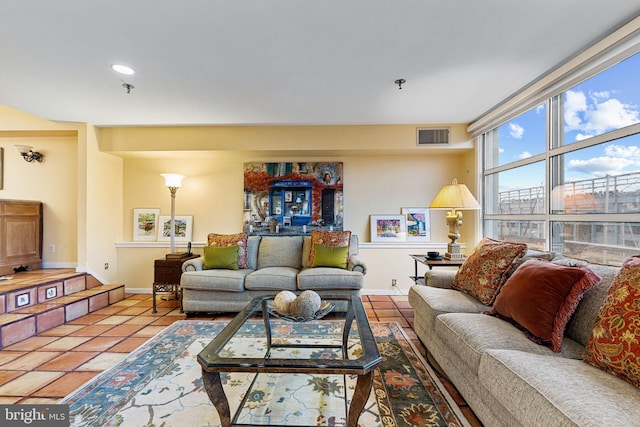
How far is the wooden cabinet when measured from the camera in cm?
327

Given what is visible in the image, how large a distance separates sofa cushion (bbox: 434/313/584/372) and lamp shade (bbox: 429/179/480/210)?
1360 millimetres

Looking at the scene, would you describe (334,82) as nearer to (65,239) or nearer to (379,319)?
Answer: (379,319)

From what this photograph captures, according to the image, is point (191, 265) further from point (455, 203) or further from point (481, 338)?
point (455, 203)

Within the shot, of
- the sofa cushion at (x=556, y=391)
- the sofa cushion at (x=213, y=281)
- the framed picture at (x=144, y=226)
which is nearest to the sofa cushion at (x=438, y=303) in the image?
the sofa cushion at (x=556, y=391)

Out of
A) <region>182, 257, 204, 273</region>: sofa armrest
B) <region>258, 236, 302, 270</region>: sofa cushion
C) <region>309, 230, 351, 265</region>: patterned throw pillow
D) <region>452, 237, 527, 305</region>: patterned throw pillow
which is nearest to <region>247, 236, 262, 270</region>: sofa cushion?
<region>258, 236, 302, 270</region>: sofa cushion

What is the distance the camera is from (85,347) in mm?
2354

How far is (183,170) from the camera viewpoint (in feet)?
Answer: 13.5

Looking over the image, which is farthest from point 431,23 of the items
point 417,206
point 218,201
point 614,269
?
point 218,201

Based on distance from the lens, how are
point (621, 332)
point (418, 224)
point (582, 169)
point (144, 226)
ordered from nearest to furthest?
point (621, 332) → point (582, 169) → point (418, 224) → point (144, 226)

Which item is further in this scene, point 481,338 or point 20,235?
point 20,235

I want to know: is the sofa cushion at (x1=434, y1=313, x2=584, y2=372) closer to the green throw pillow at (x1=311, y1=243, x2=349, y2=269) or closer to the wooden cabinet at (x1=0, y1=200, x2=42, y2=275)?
the green throw pillow at (x1=311, y1=243, x2=349, y2=269)

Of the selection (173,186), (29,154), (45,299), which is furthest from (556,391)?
(29,154)

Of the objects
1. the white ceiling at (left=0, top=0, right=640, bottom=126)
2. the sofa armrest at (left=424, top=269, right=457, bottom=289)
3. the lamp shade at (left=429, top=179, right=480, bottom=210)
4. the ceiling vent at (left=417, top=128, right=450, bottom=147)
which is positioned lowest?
the sofa armrest at (left=424, top=269, right=457, bottom=289)

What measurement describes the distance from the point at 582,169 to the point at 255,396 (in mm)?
3000
